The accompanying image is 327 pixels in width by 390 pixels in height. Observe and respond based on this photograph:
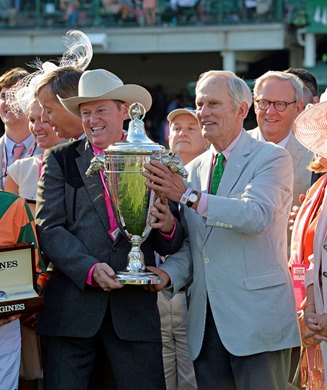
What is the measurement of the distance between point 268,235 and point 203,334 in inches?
23.2

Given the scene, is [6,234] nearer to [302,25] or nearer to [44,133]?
[44,133]

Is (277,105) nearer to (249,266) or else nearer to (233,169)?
(233,169)

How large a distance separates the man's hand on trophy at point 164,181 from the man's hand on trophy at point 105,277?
0.46 metres

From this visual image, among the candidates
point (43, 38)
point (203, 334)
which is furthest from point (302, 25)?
point (203, 334)

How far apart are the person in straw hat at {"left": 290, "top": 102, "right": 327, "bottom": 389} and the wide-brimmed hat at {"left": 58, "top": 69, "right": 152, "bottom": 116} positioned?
0.87m

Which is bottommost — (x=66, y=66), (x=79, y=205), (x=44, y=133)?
(x=79, y=205)

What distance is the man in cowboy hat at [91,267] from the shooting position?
4730 mm

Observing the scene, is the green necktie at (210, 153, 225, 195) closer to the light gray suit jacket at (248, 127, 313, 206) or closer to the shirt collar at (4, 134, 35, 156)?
the light gray suit jacket at (248, 127, 313, 206)

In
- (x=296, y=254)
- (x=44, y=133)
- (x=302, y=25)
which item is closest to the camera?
(x=296, y=254)

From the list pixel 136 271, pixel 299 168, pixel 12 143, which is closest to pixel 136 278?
pixel 136 271

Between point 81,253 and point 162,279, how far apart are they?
418 millimetres

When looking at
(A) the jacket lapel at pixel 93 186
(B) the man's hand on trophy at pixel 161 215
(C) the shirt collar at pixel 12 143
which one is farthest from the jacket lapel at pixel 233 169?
(C) the shirt collar at pixel 12 143

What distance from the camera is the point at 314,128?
4.97m

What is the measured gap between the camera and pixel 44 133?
19.4 feet
